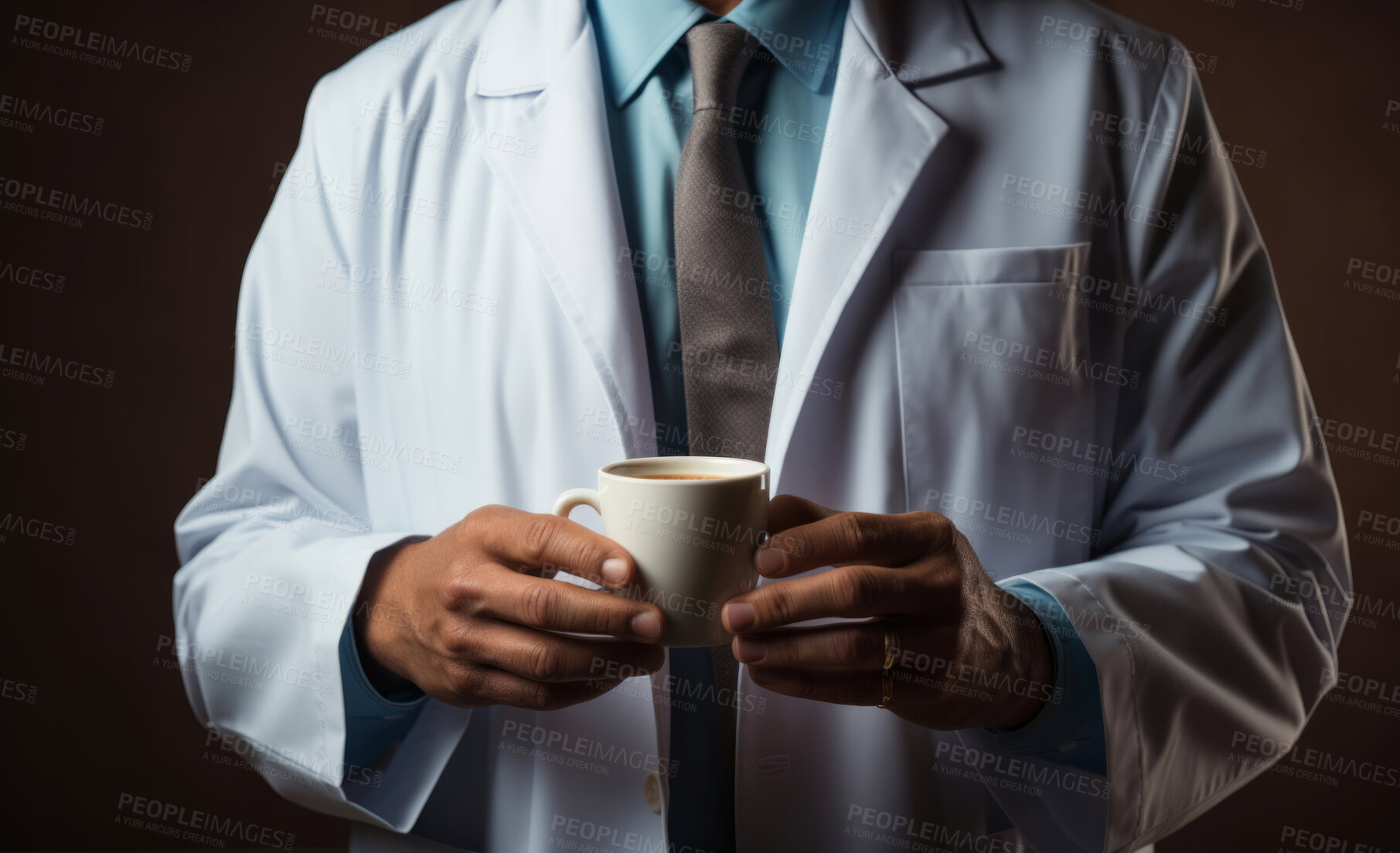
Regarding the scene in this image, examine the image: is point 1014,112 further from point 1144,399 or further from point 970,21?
point 1144,399

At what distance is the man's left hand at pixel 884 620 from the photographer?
2.59 ft

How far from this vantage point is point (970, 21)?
1.24 m

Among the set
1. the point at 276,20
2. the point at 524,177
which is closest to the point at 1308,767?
the point at 524,177

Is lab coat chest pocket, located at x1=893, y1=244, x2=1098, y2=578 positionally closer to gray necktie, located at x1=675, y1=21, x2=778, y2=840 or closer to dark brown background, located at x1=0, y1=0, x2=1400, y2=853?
gray necktie, located at x1=675, y1=21, x2=778, y2=840

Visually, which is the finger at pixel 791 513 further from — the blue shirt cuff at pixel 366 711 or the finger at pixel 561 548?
the blue shirt cuff at pixel 366 711

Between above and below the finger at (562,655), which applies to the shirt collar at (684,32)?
above

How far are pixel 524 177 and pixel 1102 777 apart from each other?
96 centimetres

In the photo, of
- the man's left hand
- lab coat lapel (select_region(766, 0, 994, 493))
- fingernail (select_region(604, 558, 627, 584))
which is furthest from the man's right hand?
lab coat lapel (select_region(766, 0, 994, 493))

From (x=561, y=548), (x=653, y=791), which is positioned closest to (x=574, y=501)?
(x=561, y=548)

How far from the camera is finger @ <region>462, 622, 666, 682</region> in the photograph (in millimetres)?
814

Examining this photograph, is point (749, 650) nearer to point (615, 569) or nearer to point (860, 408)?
point (615, 569)

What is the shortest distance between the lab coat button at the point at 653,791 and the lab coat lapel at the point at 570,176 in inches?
13.9

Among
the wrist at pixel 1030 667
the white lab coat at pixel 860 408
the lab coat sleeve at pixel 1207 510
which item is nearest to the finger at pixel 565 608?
the white lab coat at pixel 860 408

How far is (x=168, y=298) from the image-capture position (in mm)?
2002
